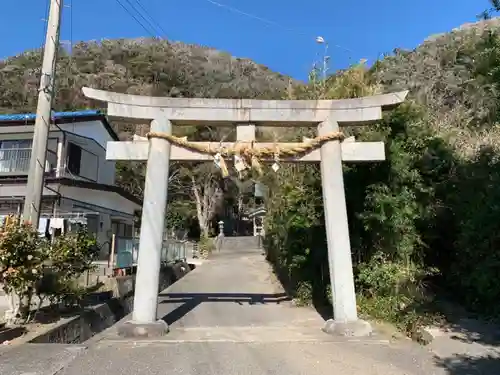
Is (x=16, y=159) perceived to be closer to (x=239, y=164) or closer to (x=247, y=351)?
(x=239, y=164)

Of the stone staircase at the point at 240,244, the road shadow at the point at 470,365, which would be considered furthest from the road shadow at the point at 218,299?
the stone staircase at the point at 240,244

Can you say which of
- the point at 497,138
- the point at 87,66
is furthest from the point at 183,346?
the point at 87,66

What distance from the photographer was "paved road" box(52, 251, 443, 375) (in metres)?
5.41

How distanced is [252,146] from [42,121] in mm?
4733

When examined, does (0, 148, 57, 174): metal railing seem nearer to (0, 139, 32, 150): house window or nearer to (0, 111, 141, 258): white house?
(0, 111, 141, 258): white house

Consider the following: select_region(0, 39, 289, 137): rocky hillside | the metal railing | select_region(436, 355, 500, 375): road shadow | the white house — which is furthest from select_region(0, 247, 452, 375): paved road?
select_region(0, 39, 289, 137): rocky hillside

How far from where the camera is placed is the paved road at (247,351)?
5406mm

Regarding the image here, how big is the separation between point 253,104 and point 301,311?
4778mm

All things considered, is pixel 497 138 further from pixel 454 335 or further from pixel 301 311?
pixel 301 311

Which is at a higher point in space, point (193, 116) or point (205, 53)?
point (205, 53)

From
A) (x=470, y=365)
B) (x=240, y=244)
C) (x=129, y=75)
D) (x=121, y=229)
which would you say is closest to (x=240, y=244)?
(x=240, y=244)

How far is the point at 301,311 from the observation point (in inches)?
383

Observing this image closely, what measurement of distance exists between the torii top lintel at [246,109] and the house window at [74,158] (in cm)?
1454

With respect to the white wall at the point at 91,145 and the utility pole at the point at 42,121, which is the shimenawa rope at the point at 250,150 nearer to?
the utility pole at the point at 42,121
